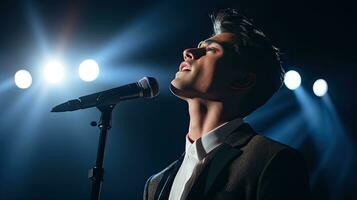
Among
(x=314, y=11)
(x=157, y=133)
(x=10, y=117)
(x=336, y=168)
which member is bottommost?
(x=336, y=168)

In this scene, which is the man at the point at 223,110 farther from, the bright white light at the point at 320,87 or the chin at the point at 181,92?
the bright white light at the point at 320,87

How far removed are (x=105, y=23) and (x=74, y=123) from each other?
125 cm

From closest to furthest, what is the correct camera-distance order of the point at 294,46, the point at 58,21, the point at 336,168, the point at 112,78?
the point at 58,21 < the point at 112,78 < the point at 294,46 < the point at 336,168

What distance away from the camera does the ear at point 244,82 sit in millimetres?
2146

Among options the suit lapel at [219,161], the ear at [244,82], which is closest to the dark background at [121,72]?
the ear at [244,82]

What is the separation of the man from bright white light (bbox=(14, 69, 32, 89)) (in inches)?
136

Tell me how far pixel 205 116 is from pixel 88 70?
11.4ft

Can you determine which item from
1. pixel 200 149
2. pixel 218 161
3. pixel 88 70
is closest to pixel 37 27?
pixel 88 70

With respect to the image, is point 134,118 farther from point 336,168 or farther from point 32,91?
point 336,168

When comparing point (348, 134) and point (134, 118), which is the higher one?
point (134, 118)

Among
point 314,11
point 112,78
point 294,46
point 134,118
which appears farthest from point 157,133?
point 314,11

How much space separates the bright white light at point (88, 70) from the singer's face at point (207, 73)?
334 centimetres

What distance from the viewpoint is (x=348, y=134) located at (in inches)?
262

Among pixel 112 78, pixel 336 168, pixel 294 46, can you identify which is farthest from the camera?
pixel 336 168
